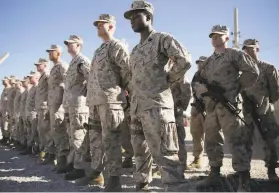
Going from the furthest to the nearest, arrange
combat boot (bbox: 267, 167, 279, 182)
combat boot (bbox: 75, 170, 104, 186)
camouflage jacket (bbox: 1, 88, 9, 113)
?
camouflage jacket (bbox: 1, 88, 9, 113), combat boot (bbox: 267, 167, 279, 182), combat boot (bbox: 75, 170, 104, 186)

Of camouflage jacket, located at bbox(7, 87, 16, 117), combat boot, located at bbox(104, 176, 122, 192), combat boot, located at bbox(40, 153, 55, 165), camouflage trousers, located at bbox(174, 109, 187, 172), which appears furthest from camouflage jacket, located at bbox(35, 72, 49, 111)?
camouflage jacket, located at bbox(7, 87, 16, 117)

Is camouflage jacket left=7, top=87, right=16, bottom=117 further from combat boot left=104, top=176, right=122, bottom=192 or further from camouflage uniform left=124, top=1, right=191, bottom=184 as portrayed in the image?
camouflage uniform left=124, top=1, right=191, bottom=184

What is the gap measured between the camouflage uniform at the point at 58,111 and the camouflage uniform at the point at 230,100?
324 cm

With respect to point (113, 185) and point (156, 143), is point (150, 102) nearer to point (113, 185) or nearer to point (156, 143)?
point (156, 143)

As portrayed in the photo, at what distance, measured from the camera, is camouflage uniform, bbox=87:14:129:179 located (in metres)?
4.42

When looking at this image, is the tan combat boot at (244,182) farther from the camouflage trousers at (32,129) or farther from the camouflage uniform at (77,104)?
the camouflage trousers at (32,129)

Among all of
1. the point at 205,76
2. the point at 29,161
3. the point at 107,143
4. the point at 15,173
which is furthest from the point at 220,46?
the point at 29,161

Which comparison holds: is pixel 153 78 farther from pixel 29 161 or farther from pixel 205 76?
pixel 29 161

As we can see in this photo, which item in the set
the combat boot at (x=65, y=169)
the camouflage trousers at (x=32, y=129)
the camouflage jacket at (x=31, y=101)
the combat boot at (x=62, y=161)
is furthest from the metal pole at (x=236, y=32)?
the combat boot at (x=65, y=169)

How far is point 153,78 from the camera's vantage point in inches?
149

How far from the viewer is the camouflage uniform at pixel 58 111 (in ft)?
21.6

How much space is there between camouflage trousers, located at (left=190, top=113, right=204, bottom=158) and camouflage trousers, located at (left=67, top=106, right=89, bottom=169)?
2.77 metres

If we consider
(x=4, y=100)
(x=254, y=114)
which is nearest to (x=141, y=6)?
(x=254, y=114)

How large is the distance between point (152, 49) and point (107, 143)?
1505 millimetres
